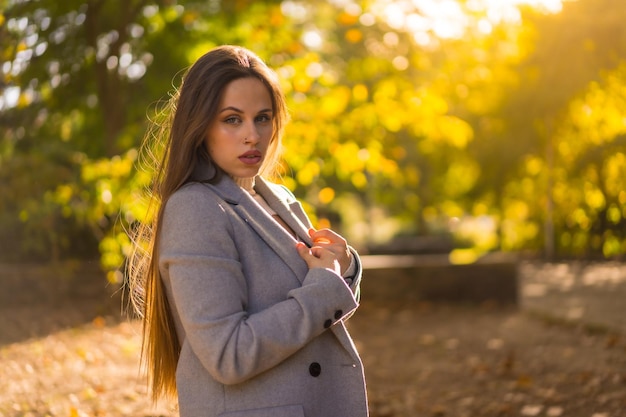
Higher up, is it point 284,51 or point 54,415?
point 284,51

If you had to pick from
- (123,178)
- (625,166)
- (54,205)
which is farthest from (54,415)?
(625,166)

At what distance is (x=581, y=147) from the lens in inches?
680

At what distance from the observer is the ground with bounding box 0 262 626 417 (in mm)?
5812

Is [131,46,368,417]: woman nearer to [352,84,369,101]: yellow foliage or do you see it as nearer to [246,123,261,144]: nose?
[246,123,261,144]: nose

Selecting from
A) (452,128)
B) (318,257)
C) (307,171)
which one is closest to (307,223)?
(318,257)

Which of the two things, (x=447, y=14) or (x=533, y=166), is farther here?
(x=533, y=166)

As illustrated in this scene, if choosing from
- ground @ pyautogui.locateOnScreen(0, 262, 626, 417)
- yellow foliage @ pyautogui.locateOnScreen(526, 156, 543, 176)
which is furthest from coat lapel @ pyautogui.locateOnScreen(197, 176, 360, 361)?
yellow foliage @ pyautogui.locateOnScreen(526, 156, 543, 176)

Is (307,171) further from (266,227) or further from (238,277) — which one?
(238,277)

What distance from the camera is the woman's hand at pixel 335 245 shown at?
225cm

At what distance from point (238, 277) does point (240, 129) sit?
0.41m

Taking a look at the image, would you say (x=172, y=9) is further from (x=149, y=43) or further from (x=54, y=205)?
(x=54, y=205)

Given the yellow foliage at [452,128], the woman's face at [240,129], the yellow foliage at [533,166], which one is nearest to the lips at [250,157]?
the woman's face at [240,129]

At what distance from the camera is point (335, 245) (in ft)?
7.45

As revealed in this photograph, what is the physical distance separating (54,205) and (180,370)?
22.1 ft
